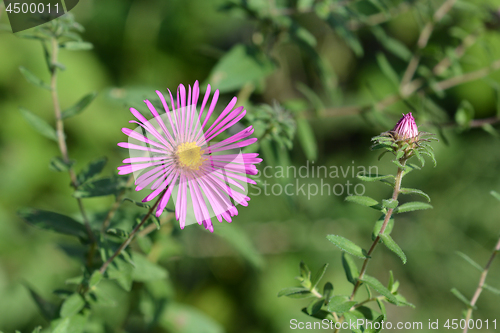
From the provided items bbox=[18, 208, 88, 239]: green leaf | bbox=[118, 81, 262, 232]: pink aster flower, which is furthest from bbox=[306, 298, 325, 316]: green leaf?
bbox=[18, 208, 88, 239]: green leaf

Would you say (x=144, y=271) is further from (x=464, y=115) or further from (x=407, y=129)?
(x=464, y=115)

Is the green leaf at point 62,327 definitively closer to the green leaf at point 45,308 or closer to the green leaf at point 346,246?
the green leaf at point 45,308

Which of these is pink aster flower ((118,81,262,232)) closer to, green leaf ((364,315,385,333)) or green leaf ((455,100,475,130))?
green leaf ((364,315,385,333))

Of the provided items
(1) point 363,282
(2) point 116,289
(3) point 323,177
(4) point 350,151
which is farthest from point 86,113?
(1) point 363,282

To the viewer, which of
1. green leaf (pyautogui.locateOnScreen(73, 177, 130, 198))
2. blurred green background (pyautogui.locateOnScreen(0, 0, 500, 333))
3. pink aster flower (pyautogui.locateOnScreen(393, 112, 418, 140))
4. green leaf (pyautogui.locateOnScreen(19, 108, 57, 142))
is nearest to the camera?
pink aster flower (pyautogui.locateOnScreen(393, 112, 418, 140))

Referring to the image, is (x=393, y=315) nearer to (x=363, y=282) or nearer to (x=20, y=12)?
(x=363, y=282)

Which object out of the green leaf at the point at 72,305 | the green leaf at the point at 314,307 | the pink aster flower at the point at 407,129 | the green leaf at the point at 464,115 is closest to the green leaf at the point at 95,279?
the green leaf at the point at 72,305

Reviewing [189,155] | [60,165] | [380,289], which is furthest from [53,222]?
[380,289]
